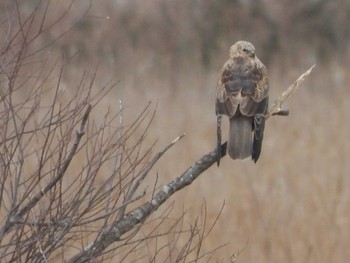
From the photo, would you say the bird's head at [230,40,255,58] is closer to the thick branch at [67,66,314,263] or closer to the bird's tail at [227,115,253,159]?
the bird's tail at [227,115,253,159]

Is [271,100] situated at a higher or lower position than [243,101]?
higher

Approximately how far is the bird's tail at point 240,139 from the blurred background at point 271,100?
316 mm

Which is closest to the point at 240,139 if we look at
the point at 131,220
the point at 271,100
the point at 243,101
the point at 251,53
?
the point at 243,101

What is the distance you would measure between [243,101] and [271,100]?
5.61m

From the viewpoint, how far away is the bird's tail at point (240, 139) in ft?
12.5

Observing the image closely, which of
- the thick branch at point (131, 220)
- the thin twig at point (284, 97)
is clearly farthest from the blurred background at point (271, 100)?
the thin twig at point (284, 97)

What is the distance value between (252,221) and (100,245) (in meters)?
3.77

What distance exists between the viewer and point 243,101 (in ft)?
13.3

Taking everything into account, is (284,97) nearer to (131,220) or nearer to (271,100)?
(131,220)

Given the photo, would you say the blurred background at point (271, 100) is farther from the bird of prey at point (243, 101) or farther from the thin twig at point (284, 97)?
the thin twig at point (284, 97)

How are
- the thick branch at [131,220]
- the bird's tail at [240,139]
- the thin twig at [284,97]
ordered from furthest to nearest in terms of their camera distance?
the bird's tail at [240,139] → the thin twig at [284,97] → the thick branch at [131,220]

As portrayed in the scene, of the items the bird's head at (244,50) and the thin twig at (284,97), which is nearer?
the thin twig at (284,97)

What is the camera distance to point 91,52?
45.2 ft

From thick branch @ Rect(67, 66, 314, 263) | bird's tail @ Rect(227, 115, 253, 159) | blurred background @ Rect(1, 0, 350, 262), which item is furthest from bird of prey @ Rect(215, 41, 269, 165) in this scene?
thick branch @ Rect(67, 66, 314, 263)
